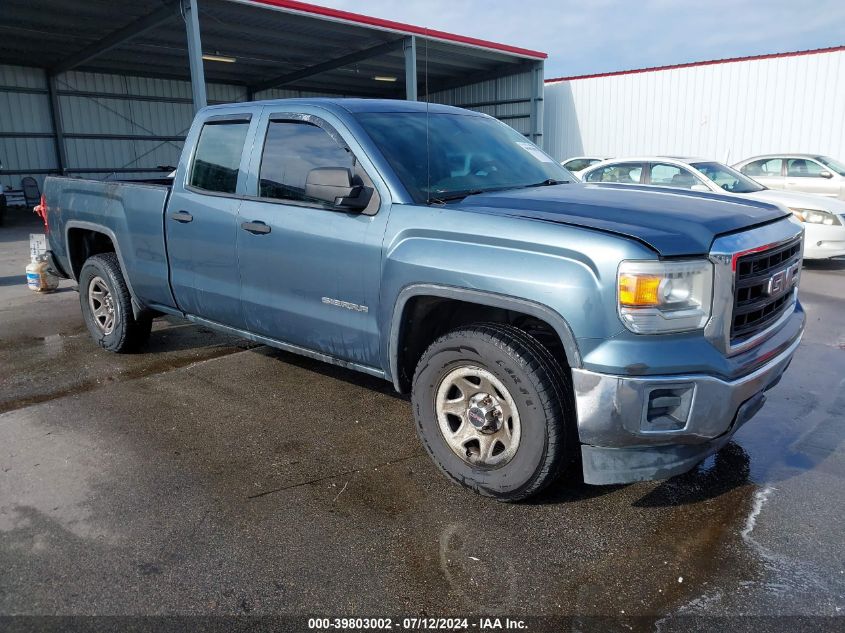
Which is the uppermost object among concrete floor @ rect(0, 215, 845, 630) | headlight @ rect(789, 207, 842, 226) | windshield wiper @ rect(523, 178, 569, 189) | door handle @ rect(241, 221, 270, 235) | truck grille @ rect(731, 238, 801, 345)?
windshield wiper @ rect(523, 178, 569, 189)

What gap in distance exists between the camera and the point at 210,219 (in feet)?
14.4

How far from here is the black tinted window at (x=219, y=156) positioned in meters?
4.36

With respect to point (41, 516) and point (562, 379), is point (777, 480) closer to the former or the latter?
point (562, 379)

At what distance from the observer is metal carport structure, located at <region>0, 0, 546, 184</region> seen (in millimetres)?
16859

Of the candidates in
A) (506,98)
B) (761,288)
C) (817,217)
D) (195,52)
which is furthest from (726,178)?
(506,98)

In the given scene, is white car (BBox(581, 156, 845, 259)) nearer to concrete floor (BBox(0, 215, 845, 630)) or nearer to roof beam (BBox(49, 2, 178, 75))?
concrete floor (BBox(0, 215, 845, 630))

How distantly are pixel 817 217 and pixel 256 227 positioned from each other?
28.5 ft

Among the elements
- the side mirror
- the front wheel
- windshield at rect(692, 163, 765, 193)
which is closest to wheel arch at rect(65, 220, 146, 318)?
the side mirror

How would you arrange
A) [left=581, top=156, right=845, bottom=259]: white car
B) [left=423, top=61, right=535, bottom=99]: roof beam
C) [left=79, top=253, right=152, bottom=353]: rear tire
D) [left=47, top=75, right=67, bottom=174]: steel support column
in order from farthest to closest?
[left=423, top=61, right=535, bottom=99]: roof beam, [left=47, top=75, right=67, bottom=174]: steel support column, [left=581, top=156, right=845, bottom=259]: white car, [left=79, top=253, right=152, bottom=353]: rear tire

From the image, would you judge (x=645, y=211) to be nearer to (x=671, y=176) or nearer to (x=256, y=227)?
(x=256, y=227)

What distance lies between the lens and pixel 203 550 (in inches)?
113

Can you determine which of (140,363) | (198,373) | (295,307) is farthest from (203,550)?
(140,363)

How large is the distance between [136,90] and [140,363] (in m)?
22.6

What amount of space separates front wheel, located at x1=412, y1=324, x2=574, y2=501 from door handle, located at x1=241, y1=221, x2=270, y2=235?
1346 millimetres
